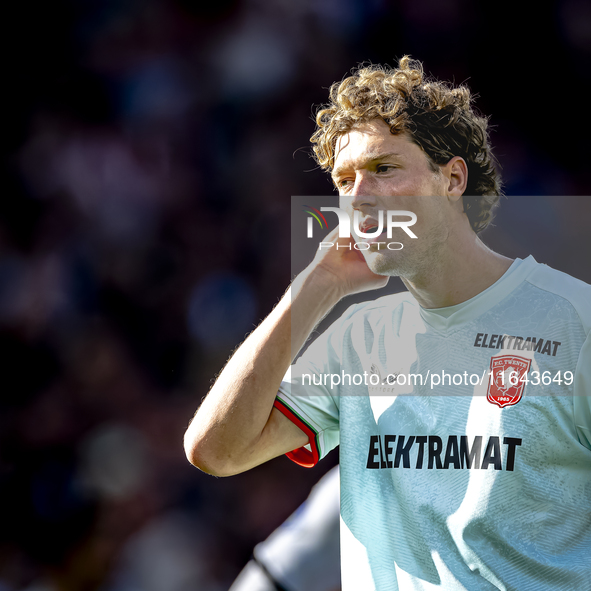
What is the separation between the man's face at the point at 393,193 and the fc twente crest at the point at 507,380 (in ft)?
0.77

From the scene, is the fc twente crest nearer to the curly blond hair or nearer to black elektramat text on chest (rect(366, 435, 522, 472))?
black elektramat text on chest (rect(366, 435, 522, 472))

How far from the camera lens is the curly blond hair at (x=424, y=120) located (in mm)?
1230

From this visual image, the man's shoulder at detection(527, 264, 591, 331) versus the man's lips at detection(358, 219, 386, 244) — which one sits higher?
the man's lips at detection(358, 219, 386, 244)

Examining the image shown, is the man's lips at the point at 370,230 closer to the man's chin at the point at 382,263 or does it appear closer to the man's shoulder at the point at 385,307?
the man's chin at the point at 382,263

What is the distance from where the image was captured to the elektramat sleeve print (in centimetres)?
97

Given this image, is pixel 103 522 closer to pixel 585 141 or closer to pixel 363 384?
pixel 363 384

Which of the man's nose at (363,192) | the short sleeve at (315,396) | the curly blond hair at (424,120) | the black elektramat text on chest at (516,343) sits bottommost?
the short sleeve at (315,396)

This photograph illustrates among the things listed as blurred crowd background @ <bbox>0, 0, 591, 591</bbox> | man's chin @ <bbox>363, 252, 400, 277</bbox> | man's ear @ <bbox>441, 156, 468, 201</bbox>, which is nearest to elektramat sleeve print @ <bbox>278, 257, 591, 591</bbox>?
man's chin @ <bbox>363, 252, 400, 277</bbox>

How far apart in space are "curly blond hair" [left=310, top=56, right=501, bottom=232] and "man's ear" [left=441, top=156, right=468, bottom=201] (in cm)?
2

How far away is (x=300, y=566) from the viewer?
1.85 meters

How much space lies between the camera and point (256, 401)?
1124 mm

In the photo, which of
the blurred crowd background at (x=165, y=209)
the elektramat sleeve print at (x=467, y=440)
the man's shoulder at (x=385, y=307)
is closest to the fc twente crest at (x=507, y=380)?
the elektramat sleeve print at (x=467, y=440)

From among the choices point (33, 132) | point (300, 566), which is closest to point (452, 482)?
point (300, 566)

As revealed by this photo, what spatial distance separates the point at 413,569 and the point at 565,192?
179 cm
